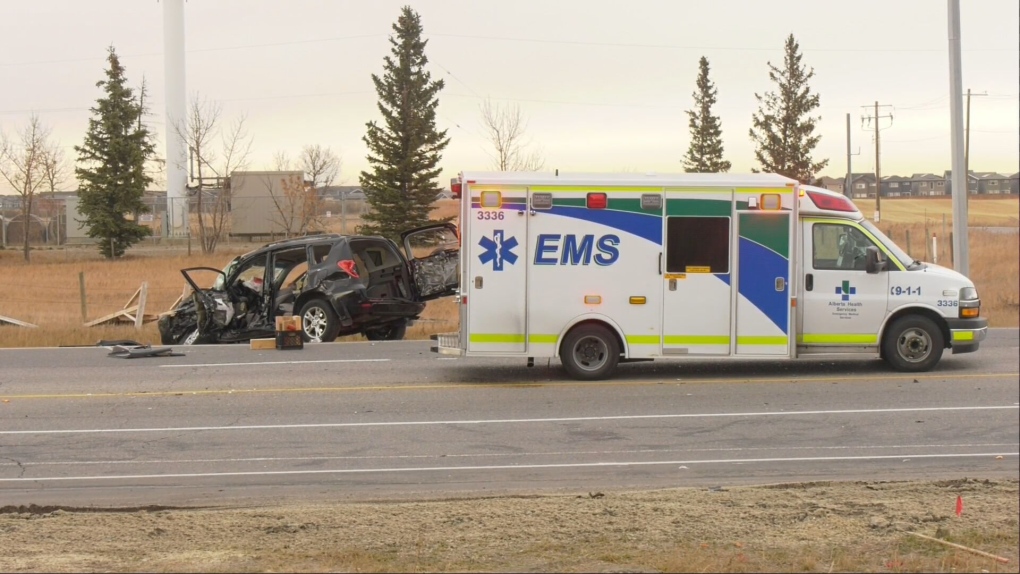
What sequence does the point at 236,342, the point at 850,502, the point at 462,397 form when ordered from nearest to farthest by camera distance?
the point at 850,502 → the point at 462,397 → the point at 236,342

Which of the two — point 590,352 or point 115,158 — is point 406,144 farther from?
point 590,352

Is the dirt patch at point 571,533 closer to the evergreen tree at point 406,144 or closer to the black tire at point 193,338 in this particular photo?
the black tire at point 193,338

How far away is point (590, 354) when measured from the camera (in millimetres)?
13227

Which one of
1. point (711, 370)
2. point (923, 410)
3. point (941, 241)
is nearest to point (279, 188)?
point (941, 241)

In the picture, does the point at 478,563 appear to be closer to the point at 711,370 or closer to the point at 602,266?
the point at 602,266

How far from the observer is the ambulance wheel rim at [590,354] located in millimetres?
13164

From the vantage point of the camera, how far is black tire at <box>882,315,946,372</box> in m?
13.3

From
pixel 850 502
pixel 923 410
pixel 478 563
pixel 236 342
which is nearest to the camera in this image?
pixel 478 563

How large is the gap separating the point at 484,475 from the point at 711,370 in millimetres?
6129

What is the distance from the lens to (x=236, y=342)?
18156 millimetres

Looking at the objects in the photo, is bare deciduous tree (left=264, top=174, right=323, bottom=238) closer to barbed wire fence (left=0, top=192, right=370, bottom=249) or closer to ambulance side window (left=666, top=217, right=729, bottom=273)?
barbed wire fence (left=0, top=192, right=370, bottom=249)

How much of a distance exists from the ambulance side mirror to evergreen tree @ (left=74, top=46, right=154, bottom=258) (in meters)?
26.8

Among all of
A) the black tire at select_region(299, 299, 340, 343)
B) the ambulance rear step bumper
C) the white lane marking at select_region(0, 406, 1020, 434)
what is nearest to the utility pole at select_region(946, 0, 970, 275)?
the white lane marking at select_region(0, 406, 1020, 434)

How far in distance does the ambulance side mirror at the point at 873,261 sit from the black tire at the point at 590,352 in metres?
3.28
